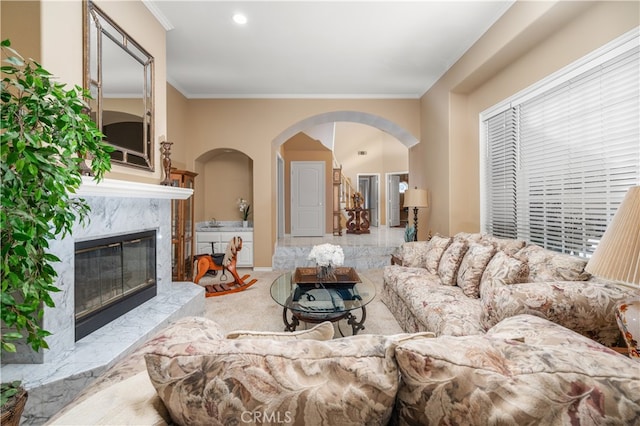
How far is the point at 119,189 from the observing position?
221cm

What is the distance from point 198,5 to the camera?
9.91 ft

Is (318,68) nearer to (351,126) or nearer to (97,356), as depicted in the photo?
(97,356)

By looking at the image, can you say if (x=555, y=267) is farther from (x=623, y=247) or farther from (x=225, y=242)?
(x=225, y=242)

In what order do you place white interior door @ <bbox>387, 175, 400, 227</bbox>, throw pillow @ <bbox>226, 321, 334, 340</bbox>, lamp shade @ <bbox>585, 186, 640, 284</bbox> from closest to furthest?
throw pillow @ <bbox>226, 321, 334, 340</bbox> → lamp shade @ <bbox>585, 186, 640, 284</bbox> → white interior door @ <bbox>387, 175, 400, 227</bbox>

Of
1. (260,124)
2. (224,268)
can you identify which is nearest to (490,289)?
(224,268)

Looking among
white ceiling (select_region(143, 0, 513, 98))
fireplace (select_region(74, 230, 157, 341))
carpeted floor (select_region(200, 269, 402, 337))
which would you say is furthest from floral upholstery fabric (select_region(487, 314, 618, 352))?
white ceiling (select_region(143, 0, 513, 98))

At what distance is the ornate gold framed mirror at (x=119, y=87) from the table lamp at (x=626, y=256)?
9.69 ft

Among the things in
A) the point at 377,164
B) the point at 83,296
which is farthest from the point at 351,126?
the point at 83,296

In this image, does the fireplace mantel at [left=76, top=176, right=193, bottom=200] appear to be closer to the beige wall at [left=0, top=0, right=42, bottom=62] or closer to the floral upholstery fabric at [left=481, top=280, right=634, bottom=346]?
the beige wall at [left=0, top=0, right=42, bottom=62]

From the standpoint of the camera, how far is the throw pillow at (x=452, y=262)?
9.72ft

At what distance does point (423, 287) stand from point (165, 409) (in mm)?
2486

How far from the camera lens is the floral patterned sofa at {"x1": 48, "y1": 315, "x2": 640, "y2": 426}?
25.8 inches

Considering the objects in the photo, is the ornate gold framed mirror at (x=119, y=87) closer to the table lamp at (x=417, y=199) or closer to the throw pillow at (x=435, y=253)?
the throw pillow at (x=435, y=253)

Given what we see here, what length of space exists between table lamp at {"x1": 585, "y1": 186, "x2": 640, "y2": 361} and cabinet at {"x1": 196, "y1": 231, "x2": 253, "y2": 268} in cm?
501
